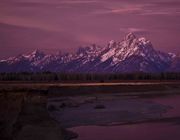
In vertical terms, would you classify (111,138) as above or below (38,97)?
below

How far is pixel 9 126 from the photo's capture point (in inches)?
1284

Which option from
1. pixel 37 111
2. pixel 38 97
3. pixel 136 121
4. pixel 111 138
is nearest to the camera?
pixel 37 111

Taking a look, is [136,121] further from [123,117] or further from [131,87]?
[131,87]

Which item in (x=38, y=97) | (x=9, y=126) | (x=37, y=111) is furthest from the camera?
(x=38, y=97)

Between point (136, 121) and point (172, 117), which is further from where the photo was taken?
point (172, 117)

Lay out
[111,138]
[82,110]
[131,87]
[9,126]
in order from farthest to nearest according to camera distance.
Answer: [131,87], [82,110], [111,138], [9,126]

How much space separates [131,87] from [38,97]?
79886 millimetres

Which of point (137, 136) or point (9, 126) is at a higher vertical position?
point (9, 126)

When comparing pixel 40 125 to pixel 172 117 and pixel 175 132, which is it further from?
pixel 172 117

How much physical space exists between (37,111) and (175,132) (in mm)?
15377

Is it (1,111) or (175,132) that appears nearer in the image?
(1,111)

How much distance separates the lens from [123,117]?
6147cm

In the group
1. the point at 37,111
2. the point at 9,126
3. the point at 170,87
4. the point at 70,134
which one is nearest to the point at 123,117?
the point at 70,134

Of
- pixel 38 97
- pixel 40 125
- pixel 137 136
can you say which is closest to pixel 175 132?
pixel 137 136
